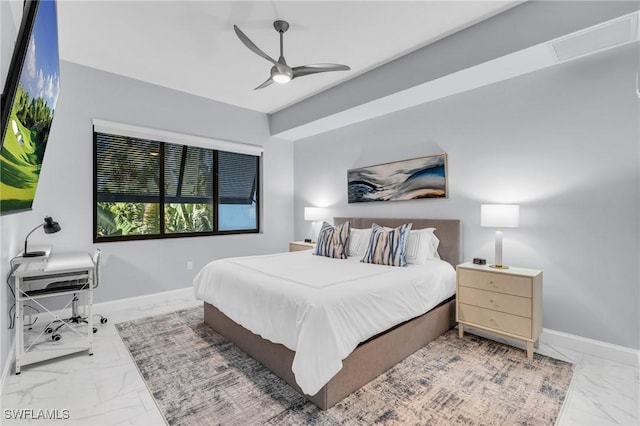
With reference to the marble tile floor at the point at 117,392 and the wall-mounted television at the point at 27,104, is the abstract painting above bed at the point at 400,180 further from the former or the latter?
the wall-mounted television at the point at 27,104

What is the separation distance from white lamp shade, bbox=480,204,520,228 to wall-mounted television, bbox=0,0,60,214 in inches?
128

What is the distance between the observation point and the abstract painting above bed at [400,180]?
364 cm

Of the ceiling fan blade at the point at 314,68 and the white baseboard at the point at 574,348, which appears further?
the ceiling fan blade at the point at 314,68

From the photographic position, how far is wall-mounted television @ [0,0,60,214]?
121 cm

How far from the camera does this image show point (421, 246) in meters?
3.29

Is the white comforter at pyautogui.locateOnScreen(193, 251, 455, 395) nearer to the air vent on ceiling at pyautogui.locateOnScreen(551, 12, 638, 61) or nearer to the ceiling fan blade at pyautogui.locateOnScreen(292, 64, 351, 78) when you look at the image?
the ceiling fan blade at pyautogui.locateOnScreen(292, 64, 351, 78)

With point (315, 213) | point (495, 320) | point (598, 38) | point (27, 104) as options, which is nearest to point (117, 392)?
point (27, 104)

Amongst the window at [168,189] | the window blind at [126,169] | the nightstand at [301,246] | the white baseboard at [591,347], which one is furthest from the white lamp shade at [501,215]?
the window blind at [126,169]

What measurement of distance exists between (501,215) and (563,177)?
26.3 inches

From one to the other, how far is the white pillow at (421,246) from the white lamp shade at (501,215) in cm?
66

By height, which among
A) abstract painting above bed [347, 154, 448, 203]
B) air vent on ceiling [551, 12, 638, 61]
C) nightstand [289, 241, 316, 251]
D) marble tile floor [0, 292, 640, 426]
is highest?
air vent on ceiling [551, 12, 638, 61]

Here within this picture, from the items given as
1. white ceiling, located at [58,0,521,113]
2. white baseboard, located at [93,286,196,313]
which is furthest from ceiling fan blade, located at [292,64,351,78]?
white baseboard, located at [93,286,196,313]

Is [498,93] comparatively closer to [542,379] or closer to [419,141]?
[419,141]

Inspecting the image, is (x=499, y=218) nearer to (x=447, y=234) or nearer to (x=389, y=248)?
(x=447, y=234)
